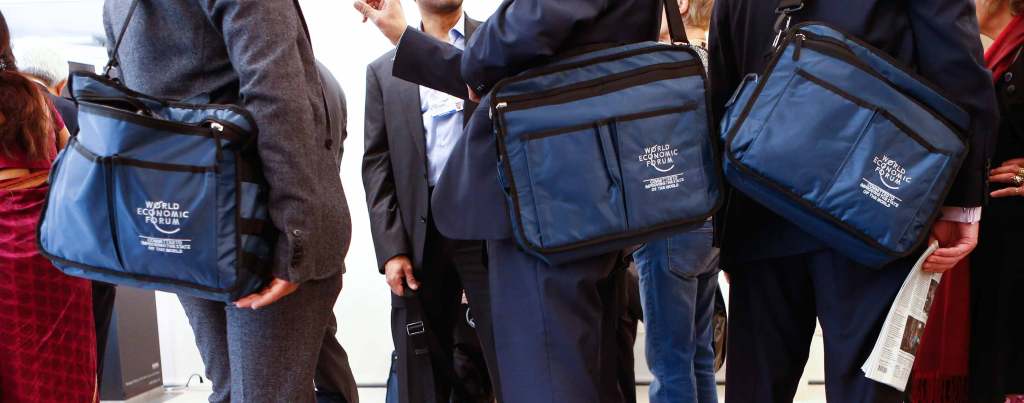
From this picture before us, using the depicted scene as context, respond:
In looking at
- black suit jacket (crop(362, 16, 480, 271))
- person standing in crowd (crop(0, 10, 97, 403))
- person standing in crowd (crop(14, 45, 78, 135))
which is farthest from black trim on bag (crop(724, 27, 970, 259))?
person standing in crowd (crop(14, 45, 78, 135))

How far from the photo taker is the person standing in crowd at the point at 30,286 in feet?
7.02

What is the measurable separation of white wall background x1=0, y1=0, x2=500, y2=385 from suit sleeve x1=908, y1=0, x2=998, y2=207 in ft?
8.47

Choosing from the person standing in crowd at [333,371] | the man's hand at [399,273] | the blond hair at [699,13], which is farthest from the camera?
the person standing in crowd at [333,371]

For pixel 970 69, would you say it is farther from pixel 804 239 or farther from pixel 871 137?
pixel 804 239

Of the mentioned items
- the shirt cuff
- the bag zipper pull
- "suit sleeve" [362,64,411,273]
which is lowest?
"suit sleeve" [362,64,411,273]

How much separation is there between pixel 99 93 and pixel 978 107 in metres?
1.68

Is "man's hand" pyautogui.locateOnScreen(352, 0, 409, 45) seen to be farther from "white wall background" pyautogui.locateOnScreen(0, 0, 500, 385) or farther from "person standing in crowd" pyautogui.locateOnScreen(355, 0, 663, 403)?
"white wall background" pyautogui.locateOnScreen(0, 0, 500, 385)

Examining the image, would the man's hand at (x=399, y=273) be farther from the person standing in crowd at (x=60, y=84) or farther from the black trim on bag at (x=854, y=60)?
the person standing in crowd at (x=60, y=84)

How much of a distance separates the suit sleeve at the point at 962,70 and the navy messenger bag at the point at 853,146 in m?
0.04

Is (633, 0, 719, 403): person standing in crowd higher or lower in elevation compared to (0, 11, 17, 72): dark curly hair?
lower

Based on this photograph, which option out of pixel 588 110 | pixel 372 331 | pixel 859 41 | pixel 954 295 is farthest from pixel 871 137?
pixel 372 331

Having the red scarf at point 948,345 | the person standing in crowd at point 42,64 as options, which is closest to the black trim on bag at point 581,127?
the red scarf at point 948,345

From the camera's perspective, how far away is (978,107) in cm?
136

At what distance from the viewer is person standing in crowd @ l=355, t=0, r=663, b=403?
1386 millimetres
